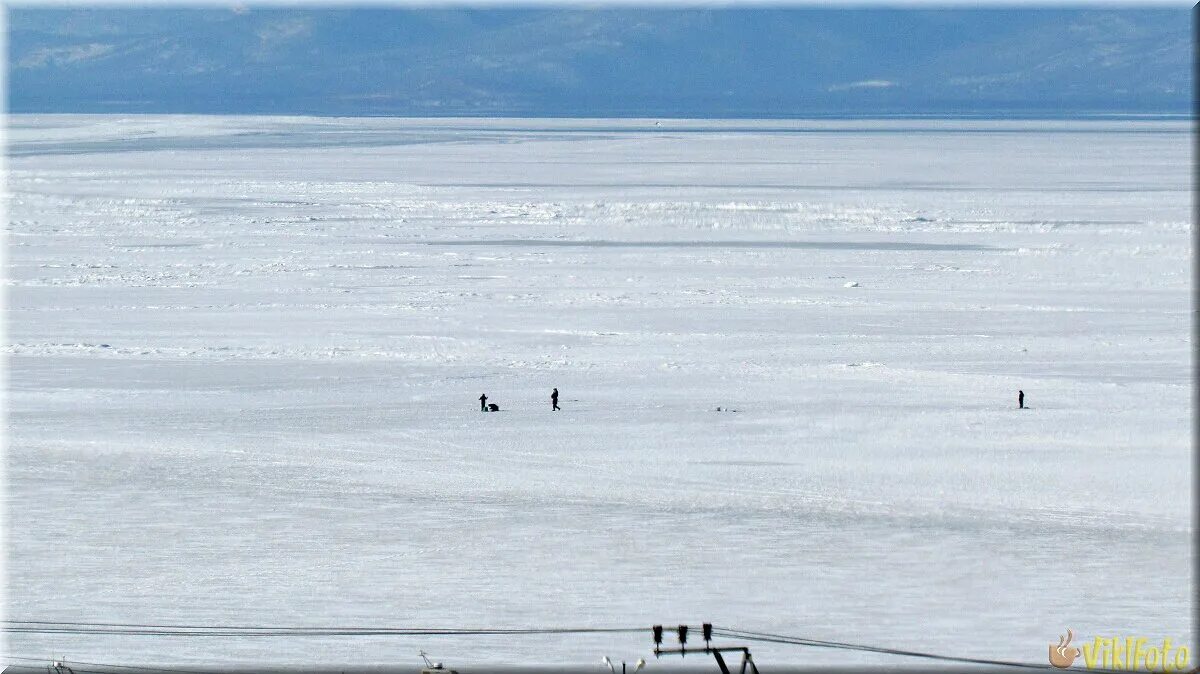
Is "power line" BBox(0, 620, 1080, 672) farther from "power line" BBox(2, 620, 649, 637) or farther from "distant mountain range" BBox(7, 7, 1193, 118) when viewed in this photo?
"distant mountain range" BBox(7, 7, 1193, 118)

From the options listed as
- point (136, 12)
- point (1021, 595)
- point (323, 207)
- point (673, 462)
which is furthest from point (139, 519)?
point (136, 12)

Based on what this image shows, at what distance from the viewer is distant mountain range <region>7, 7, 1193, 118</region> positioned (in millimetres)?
119062

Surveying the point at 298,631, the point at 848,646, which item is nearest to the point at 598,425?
the point at 298,631

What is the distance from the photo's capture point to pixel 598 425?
11445mm

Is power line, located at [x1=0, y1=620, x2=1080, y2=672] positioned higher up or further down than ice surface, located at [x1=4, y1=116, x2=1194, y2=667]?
further down

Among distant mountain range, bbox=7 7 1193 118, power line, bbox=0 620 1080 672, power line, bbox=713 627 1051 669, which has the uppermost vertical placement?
distant mountain range, bbox=7 7 1193 118

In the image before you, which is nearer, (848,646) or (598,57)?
(848,646)

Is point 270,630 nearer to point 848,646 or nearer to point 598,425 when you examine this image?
point 848,646

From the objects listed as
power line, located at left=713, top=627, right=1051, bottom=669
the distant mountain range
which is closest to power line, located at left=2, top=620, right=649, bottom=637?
power line, located at left=713, top=627, right=1051, bottom=669

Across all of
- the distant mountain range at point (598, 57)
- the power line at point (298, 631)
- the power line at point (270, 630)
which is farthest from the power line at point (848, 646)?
the distant mountain range at point (598, 57)

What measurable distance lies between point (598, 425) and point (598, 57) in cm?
13837

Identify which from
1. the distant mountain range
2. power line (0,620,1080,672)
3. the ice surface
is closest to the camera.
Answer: power line (0,620,1080,672)

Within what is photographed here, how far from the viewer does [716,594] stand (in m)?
7.86

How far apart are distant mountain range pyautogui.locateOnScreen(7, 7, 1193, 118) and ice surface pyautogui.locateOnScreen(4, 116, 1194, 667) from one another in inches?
3241
